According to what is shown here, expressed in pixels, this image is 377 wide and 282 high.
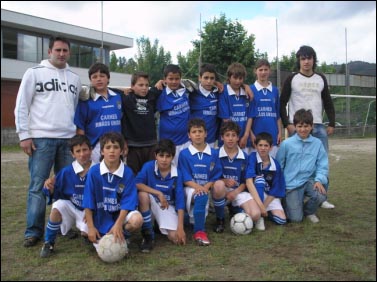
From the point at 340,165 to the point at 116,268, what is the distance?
6811mm

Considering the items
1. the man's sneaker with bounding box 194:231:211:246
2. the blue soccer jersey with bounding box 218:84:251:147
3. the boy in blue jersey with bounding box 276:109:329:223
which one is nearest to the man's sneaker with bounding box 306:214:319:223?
the boy in blue jersey with bounding box 276:109:329:223

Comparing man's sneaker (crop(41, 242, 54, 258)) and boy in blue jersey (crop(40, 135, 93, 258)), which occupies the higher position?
boy in blue jersey (crop(40, 135, 93, 258))

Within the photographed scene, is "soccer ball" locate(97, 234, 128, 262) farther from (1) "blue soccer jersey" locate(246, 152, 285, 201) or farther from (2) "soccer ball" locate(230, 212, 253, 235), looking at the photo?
(1) "blue soccer jersey" locate(246, 152, 285, 201)

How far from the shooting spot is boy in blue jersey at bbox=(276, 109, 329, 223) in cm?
418

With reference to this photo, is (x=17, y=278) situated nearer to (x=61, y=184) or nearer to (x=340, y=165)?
(x=61, y=184)

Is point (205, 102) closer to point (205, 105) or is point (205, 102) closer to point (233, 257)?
point (205, 105)

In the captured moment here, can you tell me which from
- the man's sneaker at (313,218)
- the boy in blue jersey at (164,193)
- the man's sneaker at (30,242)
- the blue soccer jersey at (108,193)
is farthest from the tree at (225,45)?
the man's sneaker at (30,242)

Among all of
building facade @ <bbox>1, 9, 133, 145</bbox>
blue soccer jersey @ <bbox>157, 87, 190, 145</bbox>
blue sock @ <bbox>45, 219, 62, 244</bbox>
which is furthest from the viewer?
building facade @ <bbox>1, 9, 133, 145</bbox>

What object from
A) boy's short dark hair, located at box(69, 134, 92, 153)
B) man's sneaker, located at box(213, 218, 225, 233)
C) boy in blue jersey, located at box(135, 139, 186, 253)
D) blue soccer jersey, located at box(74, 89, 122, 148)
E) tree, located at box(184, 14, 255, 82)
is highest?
tree, located at box(184, 14, 255, 82)

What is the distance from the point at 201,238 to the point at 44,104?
173 cm

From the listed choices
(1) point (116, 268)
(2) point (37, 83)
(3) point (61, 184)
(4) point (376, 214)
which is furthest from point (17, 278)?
(4) point (376, 214)

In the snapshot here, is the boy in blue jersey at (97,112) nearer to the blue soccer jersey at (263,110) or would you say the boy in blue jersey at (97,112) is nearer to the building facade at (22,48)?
the blue soccer jersey at (263,110)

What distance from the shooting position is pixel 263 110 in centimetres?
→ 458

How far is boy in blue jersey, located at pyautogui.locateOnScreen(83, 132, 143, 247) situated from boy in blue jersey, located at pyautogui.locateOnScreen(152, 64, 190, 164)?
989 mm
